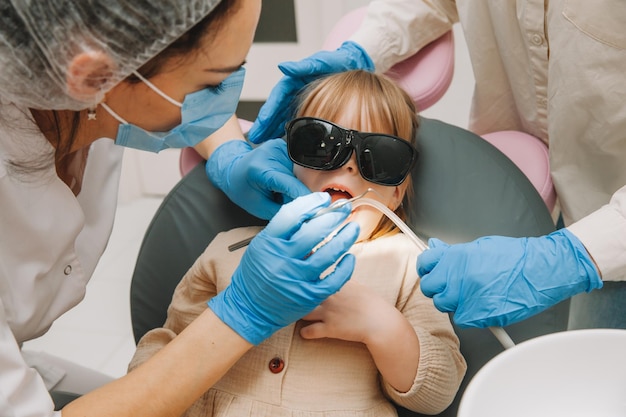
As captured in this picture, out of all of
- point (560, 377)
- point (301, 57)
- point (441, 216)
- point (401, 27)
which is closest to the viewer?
point (560, 377)

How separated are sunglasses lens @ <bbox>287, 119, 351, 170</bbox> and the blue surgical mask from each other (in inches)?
7.5

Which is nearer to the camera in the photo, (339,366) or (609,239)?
(609,239)

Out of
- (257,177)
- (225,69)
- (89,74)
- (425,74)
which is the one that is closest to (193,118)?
(225,69)

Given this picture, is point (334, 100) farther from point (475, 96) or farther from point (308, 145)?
point (475, 96)

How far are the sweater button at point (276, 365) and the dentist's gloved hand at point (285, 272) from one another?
16cm

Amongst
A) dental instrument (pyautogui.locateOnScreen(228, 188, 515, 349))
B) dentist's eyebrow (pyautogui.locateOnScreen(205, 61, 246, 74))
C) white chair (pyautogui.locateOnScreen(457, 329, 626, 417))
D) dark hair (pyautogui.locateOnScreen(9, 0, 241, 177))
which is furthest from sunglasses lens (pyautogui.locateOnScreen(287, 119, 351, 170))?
white chair (pyautogui.locateOnScreen(457, 329, 626, 417))

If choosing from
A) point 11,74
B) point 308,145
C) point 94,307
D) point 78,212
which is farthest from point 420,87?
point 94,307

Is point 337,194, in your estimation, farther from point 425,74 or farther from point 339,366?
point 425,74

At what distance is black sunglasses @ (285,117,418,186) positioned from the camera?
4.09 feet

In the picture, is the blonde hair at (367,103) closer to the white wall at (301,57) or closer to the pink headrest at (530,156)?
the pink headrest at (530,156)

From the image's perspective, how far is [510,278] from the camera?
3.34ft

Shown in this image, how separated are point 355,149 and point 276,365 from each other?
18.9 inches

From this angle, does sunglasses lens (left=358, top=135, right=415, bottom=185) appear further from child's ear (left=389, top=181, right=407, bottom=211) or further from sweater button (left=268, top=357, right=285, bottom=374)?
sweater button (left=268, top=357, right=285, bottom=374)

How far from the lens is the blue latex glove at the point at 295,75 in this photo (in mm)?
1435
